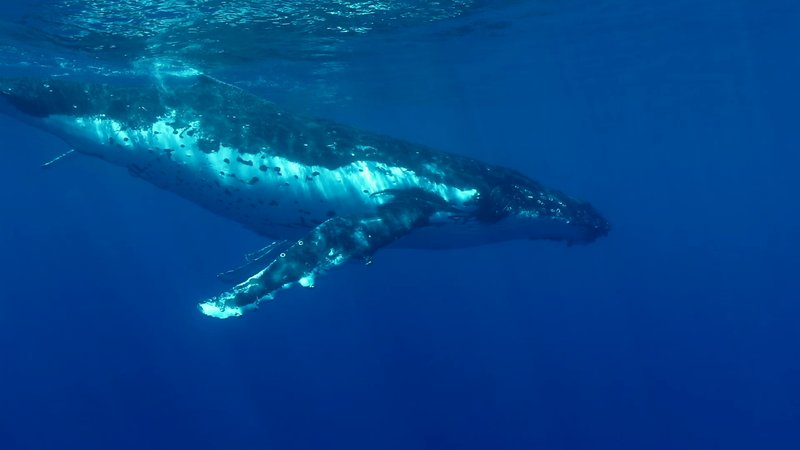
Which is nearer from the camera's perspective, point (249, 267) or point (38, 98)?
point (249, 267)

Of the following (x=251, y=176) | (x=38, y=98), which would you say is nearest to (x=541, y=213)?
(x=251, y=176)

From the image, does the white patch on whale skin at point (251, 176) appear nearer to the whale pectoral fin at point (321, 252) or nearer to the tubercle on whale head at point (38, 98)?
the tubercle on whale head at point (38, 98)

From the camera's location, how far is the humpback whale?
915cm

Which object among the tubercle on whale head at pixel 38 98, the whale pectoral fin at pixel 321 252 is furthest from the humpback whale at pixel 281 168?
the whale pectoral fin at pixel 321 252

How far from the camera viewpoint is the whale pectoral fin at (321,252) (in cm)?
667

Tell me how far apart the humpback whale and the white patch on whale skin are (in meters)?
0.02

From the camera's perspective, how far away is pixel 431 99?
42.2 m

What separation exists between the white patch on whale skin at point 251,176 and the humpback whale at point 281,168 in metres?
0.02

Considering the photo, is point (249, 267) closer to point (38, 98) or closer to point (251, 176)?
point (251, 176)

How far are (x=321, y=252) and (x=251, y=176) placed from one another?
2517 millimetres

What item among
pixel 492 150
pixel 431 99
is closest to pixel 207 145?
pixel 431 99

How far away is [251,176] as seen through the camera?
29.8 feet

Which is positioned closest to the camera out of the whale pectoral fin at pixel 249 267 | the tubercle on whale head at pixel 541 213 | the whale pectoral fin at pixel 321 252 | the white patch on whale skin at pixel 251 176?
the whale pectoral fin at pixel 321 252

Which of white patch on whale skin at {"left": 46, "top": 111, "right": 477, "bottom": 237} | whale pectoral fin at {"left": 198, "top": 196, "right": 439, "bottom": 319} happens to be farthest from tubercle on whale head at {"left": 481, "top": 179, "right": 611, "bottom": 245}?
whale pectoral fin at {"left": 198, "top": 196, "right": 439, "bottom": 319}
